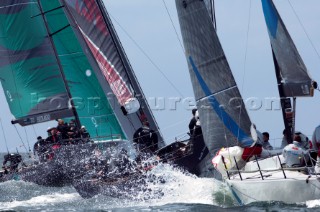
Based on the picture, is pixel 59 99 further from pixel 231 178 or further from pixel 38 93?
pixel 231 178

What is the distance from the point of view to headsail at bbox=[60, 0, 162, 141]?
2325cm

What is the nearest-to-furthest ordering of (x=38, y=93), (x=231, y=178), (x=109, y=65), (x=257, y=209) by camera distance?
(x=257, y=209), (x=231, y=178), (x=109, y=65), (x=38, y=93)

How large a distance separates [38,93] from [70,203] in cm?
916

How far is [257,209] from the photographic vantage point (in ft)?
50.7

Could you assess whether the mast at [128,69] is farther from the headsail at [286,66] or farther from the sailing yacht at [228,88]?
the headsail at [286,66]

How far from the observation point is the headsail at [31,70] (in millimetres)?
27750

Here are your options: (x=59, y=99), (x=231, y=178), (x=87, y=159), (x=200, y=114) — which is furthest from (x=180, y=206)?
(x=59, y=99)

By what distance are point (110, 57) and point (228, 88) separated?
5.88m

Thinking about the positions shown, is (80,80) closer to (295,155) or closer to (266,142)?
(266,142)

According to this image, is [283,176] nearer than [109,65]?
Yes

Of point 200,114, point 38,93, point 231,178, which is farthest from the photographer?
point 38,93

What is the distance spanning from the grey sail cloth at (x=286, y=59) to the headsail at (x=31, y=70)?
35.7ft

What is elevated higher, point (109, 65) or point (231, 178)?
point (109, 65)

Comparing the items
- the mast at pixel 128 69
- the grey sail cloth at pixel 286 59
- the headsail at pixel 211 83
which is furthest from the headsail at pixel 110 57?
the grey sail cloth at pixel 286 59
